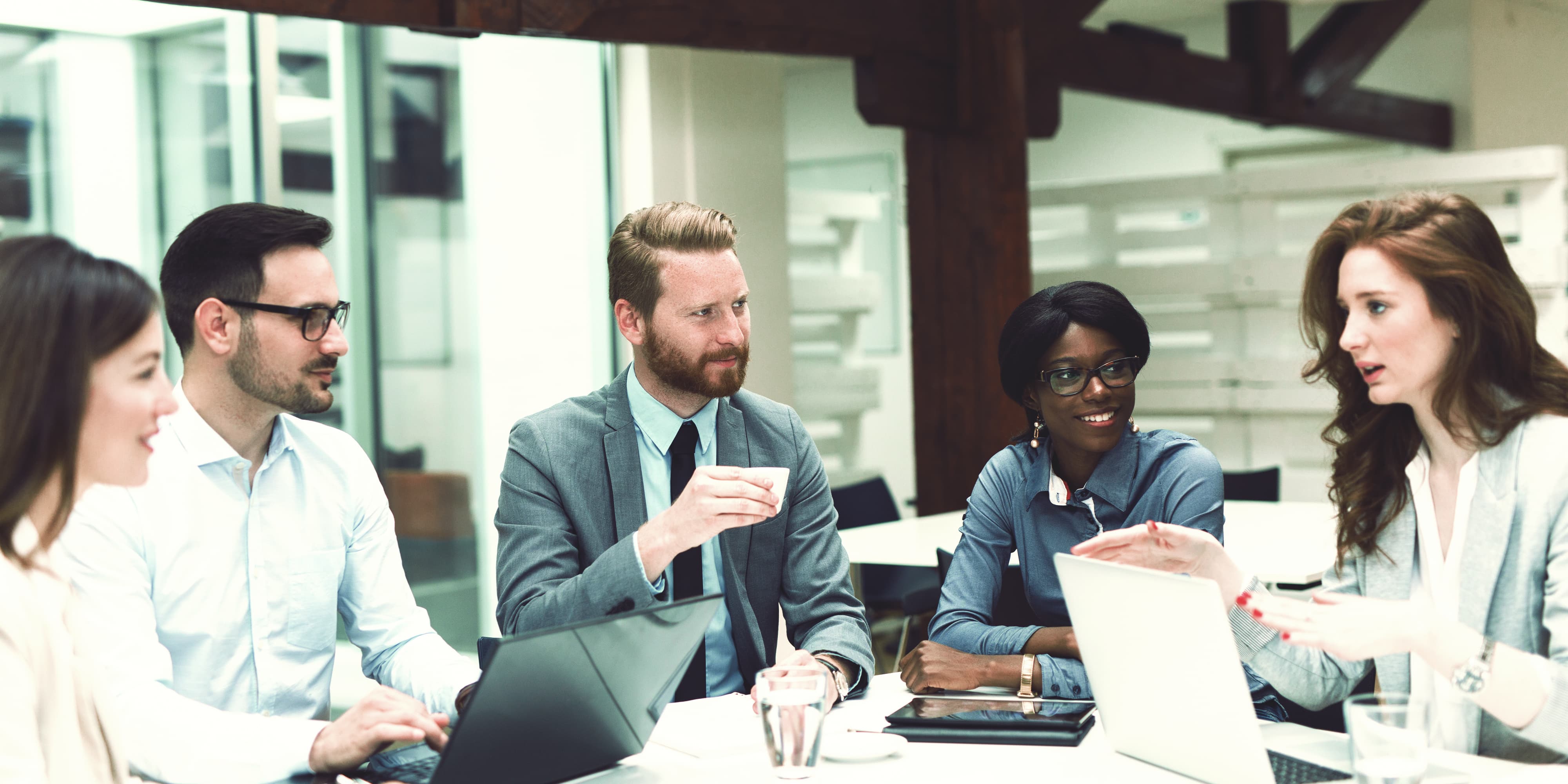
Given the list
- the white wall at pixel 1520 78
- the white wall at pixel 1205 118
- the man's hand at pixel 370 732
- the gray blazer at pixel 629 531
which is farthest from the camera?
the white wall at pixel 1205 118

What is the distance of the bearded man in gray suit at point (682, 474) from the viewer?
2340 millimetres

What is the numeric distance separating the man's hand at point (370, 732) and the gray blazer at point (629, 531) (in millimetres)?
498

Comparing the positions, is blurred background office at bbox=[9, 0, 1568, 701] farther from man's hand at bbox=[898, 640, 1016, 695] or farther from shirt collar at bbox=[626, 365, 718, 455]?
man's hand at bbox=[898, 640, 1016, 695]

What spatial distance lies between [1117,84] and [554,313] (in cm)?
246

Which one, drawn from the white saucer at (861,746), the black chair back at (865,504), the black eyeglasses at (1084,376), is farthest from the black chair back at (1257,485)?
the white saucer at (861,746)

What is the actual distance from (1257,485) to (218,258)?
142 inches

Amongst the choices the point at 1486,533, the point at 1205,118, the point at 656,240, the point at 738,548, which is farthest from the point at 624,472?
the point at 1205,118

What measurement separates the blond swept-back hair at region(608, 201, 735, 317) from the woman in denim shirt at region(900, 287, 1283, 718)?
1.85 ft

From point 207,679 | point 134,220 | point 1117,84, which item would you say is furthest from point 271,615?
point 1117,84

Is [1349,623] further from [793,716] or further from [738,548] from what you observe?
[738,548]

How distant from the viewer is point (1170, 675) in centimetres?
156

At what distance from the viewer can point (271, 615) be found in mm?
2166

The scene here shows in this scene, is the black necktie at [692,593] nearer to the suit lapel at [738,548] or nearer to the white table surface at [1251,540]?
the suit lapel at [738,548]

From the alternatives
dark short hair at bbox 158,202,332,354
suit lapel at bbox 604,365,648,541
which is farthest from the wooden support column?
dark short hair at bbox 158,202,332,354
